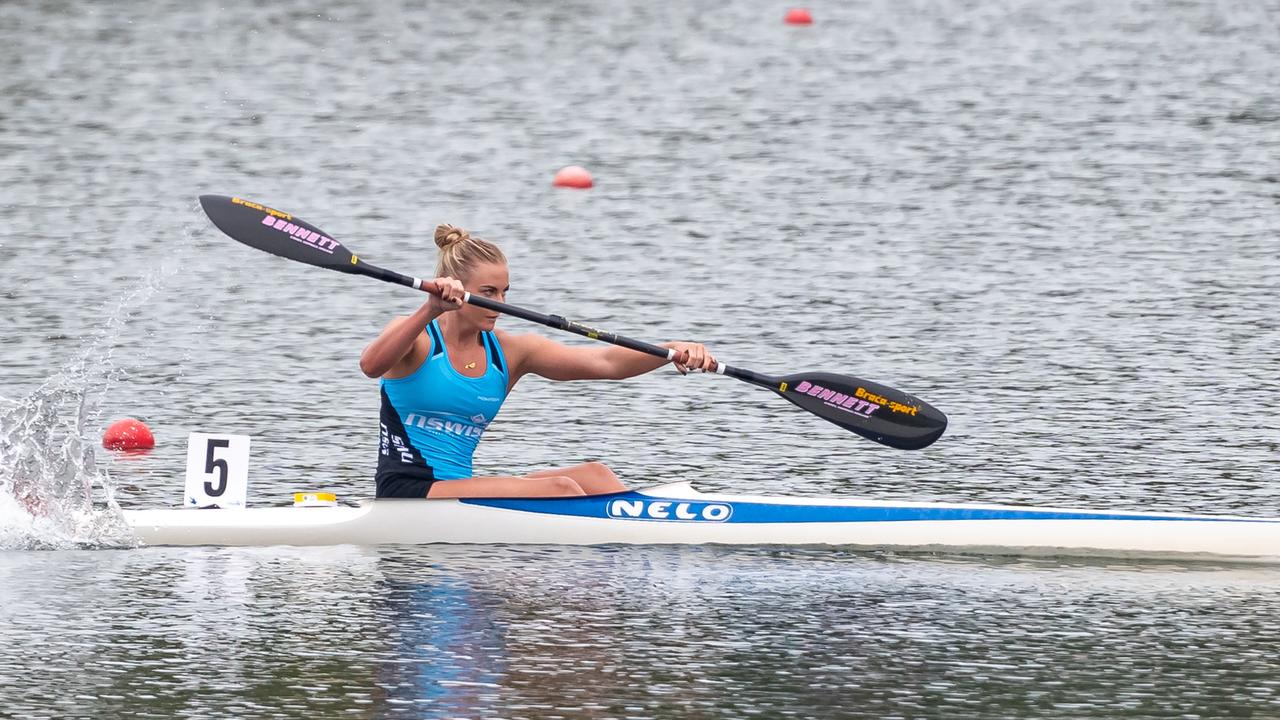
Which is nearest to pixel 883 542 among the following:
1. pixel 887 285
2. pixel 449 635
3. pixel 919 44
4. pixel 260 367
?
pixel 449 635

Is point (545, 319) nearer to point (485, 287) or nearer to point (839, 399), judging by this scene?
point (485, 287)

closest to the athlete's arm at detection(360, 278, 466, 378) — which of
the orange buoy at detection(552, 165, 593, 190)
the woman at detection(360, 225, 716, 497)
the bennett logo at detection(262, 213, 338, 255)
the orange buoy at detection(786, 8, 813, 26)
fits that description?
the woman at detection(360, 225, 716, 497)

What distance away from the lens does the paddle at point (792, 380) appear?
930 centimetres

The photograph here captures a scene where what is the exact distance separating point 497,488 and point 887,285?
6.14 m

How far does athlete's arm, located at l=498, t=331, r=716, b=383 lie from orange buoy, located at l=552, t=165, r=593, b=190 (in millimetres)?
8998

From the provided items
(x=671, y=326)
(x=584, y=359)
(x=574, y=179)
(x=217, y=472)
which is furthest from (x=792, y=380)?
(x=574, y=179)

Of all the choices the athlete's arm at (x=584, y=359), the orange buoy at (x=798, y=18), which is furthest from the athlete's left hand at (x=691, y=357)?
the orange buoy at (x=798, y=18)

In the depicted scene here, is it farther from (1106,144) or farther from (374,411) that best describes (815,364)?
(1106,144)

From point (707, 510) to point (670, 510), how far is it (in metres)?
0.13

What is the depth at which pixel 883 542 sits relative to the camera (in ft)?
28.3

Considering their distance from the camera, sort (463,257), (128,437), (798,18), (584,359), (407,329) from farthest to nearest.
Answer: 1. (798,18)
2. (128,437)
3. (584,359)
4. (463,257)
5. (407,329)

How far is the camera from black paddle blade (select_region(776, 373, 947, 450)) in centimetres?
961

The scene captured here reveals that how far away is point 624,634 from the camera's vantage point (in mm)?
7336

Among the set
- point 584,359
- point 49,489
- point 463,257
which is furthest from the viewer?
point 584,359
